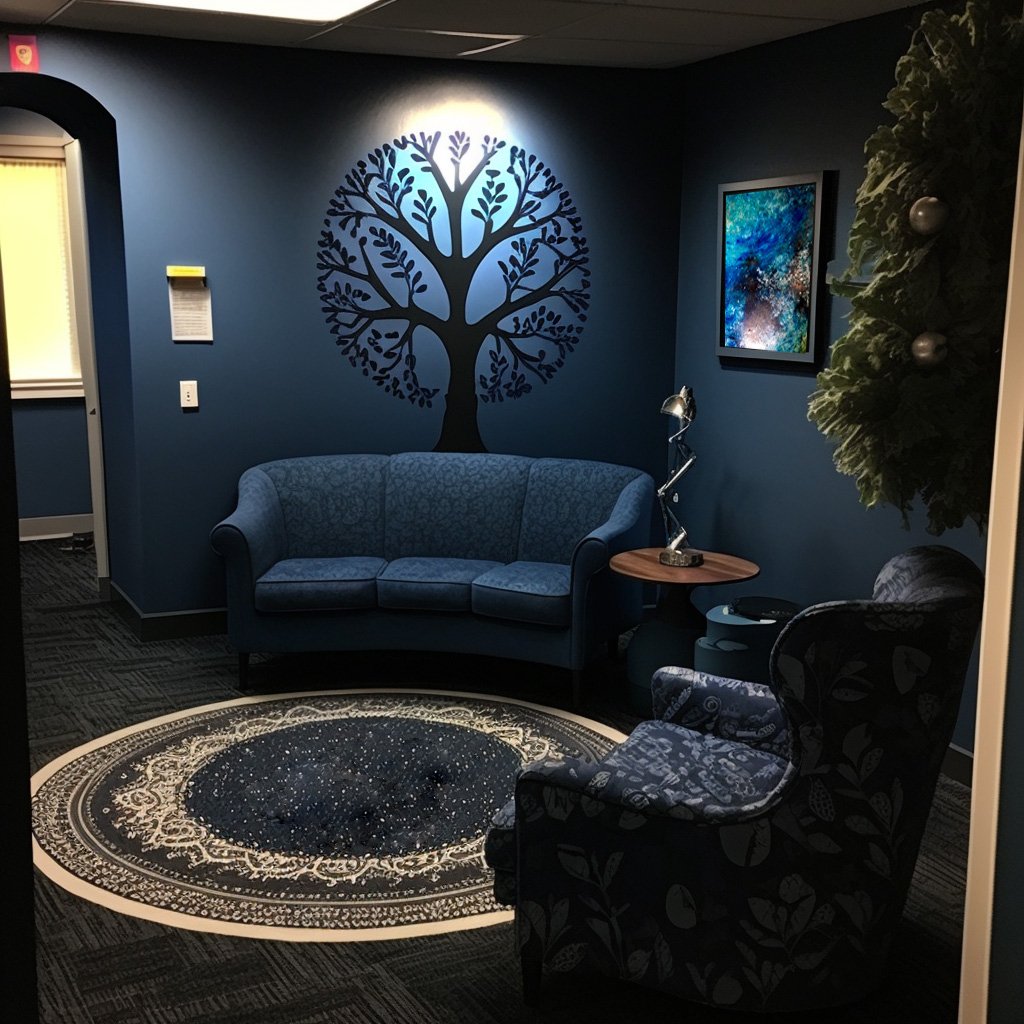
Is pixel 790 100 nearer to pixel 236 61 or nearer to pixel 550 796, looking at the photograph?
pixel 236 61

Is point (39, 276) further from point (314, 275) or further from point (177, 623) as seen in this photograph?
point (177, 623)

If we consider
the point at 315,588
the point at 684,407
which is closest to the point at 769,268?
the point at 684,407

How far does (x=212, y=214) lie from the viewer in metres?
5.06

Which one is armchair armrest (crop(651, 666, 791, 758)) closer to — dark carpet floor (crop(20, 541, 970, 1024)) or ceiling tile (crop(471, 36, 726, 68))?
dark carpet floor (crop(20, 541, 970, 1024))

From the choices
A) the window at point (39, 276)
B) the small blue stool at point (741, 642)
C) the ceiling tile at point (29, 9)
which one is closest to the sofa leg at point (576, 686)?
the small blue stool at point (741, 642)

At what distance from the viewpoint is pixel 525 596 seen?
4559 millimetres

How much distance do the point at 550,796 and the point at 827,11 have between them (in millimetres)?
2940

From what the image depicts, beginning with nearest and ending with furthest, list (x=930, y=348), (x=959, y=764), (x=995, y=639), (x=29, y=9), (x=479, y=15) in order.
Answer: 1. (x=995, y=639)
2. (x=930, y=348)
3. (x=959, y=764)
4. (x=479, y=15)
5. (x=29, y=9)

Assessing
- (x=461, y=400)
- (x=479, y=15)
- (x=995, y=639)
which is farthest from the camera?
(x=461, y=400)

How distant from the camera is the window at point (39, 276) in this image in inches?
282

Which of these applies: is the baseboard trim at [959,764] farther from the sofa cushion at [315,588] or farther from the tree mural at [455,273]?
the tree mural at [455,273]

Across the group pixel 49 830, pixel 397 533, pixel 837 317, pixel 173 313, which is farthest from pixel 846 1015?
pixel 173 313

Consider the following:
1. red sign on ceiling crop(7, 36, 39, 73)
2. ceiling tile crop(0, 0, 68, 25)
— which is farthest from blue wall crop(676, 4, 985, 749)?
red sign on ceiling crop(7, 36, 39, 73)

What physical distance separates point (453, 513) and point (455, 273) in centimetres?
110
